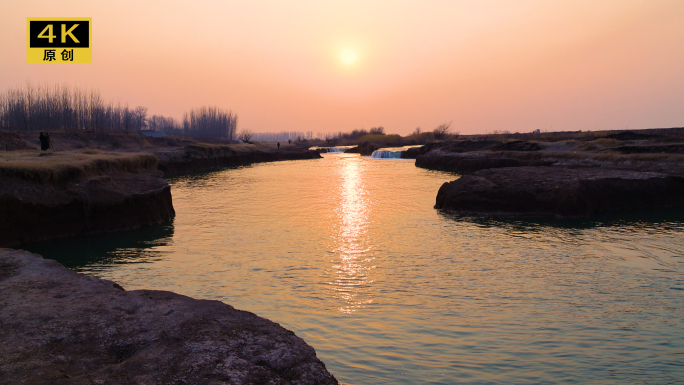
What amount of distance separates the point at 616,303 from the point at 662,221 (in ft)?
31.3

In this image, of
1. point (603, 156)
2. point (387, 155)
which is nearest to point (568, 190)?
point (603, 156)

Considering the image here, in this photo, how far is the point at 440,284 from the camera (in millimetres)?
8188

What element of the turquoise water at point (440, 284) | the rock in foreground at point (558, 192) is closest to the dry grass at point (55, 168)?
the turquoise water at point (440, 284)

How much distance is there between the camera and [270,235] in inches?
506

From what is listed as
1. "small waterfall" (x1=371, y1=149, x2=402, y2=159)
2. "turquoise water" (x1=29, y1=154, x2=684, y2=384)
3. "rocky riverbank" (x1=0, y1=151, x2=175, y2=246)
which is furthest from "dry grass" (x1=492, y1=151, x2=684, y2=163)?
"small waterfall" (x1=371, y1=149, x2=402, y2=159)

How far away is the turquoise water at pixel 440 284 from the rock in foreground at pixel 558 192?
0.96m

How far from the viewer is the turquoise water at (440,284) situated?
529 centimetres

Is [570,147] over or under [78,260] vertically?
over

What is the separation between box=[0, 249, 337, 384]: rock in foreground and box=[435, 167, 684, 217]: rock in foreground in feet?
41.4

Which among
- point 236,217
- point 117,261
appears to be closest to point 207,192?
point 236,217

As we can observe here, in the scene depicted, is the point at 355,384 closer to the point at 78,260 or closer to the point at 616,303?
the point at 616,303

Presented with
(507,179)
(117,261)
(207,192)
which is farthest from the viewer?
(207,192)

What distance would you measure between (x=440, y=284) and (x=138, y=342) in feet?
18.0

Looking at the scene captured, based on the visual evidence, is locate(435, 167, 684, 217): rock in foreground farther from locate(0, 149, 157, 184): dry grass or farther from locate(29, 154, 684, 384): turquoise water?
locate(0, 149, 157, 184): dry grass
